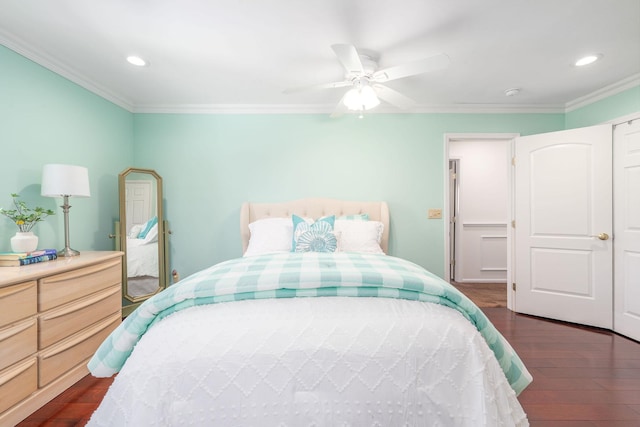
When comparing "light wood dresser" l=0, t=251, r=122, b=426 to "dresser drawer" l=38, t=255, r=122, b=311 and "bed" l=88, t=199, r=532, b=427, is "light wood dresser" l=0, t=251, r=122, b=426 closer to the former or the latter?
"dresser drawer" l=38, t=255, r=122, b=311

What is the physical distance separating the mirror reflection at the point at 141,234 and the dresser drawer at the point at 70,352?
72cm

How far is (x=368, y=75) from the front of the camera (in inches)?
80.1

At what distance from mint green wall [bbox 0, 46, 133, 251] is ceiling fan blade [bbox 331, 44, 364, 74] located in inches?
89.7

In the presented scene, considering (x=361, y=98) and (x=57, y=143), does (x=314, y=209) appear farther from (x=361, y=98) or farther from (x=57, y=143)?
(x=57, y=143)

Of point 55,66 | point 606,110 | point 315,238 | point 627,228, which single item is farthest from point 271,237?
point 606,110

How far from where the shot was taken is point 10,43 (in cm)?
192

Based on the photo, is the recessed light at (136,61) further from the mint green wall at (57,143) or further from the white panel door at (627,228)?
the white panel door at (627,228)

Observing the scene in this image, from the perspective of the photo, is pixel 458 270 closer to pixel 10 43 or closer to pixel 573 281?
pixel 573 281

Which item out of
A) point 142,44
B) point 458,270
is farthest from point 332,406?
point 458,270

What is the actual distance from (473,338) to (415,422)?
362 millimetres

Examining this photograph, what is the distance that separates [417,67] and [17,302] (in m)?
2.65

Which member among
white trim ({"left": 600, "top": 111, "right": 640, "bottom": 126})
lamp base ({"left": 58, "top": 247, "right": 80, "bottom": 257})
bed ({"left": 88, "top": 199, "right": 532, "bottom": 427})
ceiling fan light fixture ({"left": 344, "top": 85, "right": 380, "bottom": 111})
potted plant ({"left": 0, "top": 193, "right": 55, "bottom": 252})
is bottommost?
bed ({"left": 88, "top": 199, "right": 532, "bottom": 427})

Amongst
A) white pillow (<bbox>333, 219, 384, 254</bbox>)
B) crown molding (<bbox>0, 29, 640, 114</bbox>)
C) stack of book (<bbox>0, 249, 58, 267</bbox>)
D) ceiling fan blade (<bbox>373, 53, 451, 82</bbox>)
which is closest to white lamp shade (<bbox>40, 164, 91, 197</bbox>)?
stack of book (<bbox>0, 249, 58, 267</bbox>)

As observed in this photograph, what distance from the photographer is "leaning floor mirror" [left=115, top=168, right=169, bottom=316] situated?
2.81m
